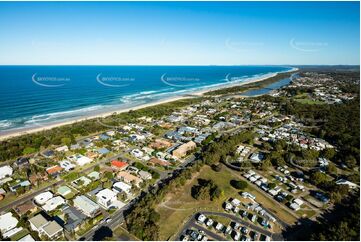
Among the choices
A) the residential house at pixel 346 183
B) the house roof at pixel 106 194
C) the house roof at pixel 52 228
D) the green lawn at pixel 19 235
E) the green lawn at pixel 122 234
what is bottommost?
the green lawn at pixel 19 235

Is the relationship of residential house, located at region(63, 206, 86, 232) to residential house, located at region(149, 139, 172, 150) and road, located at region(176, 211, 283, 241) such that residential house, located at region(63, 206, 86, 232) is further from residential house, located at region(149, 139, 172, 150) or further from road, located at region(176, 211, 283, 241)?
residential house, located at region(149, 139, 172, 150)

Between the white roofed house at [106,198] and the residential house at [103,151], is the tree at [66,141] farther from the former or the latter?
the white roofed house at [106,198]

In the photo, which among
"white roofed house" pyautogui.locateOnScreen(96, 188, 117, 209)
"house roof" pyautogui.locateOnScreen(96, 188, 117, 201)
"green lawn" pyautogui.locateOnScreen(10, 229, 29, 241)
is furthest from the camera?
"house roof" pyautogui.locateOnScreen(96, 188, 117, 201)

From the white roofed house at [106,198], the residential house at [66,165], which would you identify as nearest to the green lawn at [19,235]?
the white roofed house at [106,198]

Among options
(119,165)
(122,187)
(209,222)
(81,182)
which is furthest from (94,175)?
(209,222)

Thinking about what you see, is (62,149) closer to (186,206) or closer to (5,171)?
(5,171)

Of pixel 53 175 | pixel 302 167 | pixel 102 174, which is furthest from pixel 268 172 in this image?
pixel 53 175

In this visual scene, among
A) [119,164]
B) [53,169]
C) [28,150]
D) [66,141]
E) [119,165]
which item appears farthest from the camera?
[66,141]

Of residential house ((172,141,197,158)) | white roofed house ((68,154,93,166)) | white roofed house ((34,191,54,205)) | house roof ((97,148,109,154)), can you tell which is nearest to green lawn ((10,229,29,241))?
white roofed house ((34,191,54,205))
